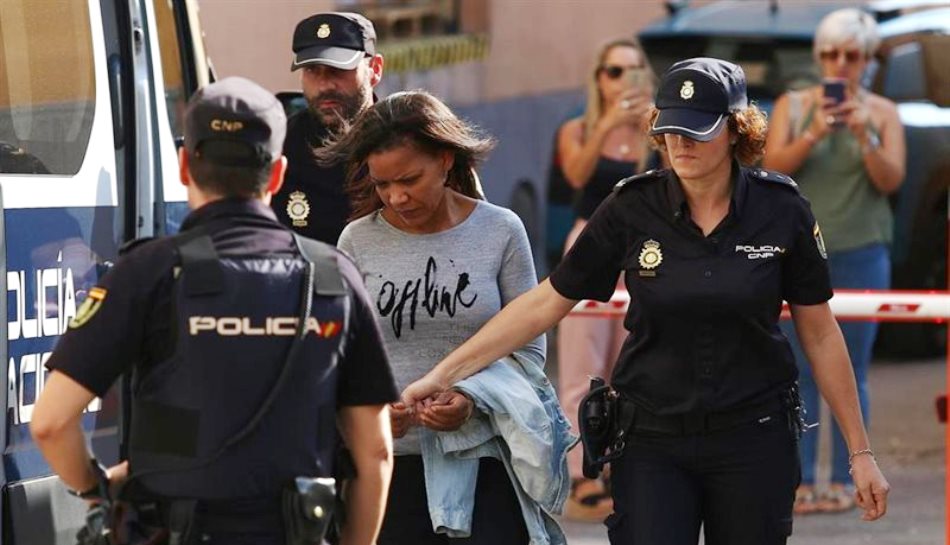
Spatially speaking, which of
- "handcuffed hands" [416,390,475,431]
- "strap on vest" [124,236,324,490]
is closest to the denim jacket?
"handcuffed hands" [416,390,475,431]

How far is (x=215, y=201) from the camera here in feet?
11.8

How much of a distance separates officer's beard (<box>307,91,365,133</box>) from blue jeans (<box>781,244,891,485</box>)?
9.58 feet

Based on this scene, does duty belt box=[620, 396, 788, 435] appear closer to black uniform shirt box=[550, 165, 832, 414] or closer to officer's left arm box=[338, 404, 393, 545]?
black uniform shirt box=[550, 165, 832, 414]

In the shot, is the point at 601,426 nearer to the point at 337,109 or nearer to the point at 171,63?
the point at 337,109

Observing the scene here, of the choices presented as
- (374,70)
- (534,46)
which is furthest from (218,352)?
(534,46)

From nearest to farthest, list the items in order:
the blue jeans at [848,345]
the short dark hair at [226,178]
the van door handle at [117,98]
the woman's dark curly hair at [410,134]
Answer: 1. the short dark hair at [226,178]
2. the woman's dark curly hair at [410,134]
3. the van door handle at [117,98]
4. the blue jeans at [848,345]

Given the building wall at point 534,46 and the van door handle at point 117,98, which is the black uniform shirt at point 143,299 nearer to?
the van door handle at point 117,98

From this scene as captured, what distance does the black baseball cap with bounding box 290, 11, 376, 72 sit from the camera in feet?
18.3

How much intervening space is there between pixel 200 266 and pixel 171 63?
2748 mm

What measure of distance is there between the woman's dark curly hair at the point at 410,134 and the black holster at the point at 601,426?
66 centimetres

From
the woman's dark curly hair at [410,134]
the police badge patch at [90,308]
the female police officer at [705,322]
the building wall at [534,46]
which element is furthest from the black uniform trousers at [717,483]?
the building wall at [534,46]

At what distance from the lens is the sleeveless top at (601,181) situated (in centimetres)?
823

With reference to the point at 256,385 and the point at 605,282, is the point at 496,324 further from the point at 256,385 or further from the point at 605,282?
the point at 256,385

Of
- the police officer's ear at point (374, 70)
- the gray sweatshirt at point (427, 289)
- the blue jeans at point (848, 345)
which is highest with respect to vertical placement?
the police officer's ear at point (374, 70)
